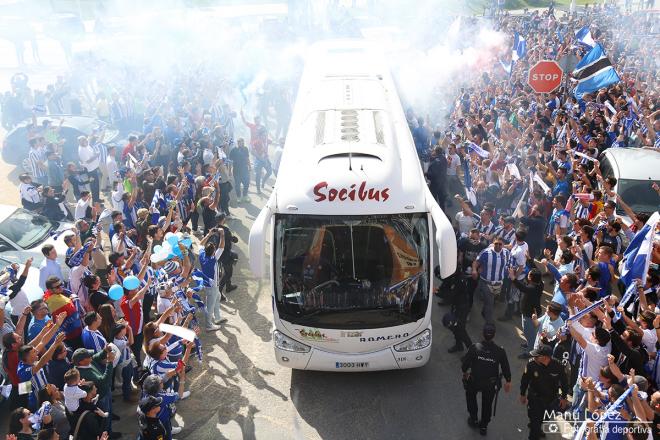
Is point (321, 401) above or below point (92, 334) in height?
below

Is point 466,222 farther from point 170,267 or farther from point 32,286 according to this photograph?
point 32,286

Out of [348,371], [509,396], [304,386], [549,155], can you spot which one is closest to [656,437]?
[509,396]

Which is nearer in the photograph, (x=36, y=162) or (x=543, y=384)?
(x=543, y=384)

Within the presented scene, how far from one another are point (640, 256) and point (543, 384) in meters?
2.18

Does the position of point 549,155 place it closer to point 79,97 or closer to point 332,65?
point 332,65

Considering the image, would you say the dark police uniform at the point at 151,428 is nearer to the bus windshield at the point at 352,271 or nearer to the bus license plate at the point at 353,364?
the bus windshield at the point at 352,271

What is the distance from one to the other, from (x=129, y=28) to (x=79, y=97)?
1011cm

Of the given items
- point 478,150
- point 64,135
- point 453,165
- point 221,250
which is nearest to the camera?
point 221,250

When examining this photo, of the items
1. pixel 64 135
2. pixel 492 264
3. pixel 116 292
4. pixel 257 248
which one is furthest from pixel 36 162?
pixel 492 264

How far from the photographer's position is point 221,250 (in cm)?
875

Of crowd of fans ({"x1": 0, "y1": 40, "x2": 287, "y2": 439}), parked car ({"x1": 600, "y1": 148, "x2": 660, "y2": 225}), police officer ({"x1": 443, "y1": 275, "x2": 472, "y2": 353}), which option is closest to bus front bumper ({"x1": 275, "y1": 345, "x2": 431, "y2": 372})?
police officer ({"x1": 443, "y1": 275, "x2": 472, "y2": 353})

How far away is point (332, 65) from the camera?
1233 centimetres

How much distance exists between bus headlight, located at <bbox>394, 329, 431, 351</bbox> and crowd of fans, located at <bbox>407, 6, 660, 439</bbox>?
2.99 feet

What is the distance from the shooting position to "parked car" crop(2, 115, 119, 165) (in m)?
15.4
